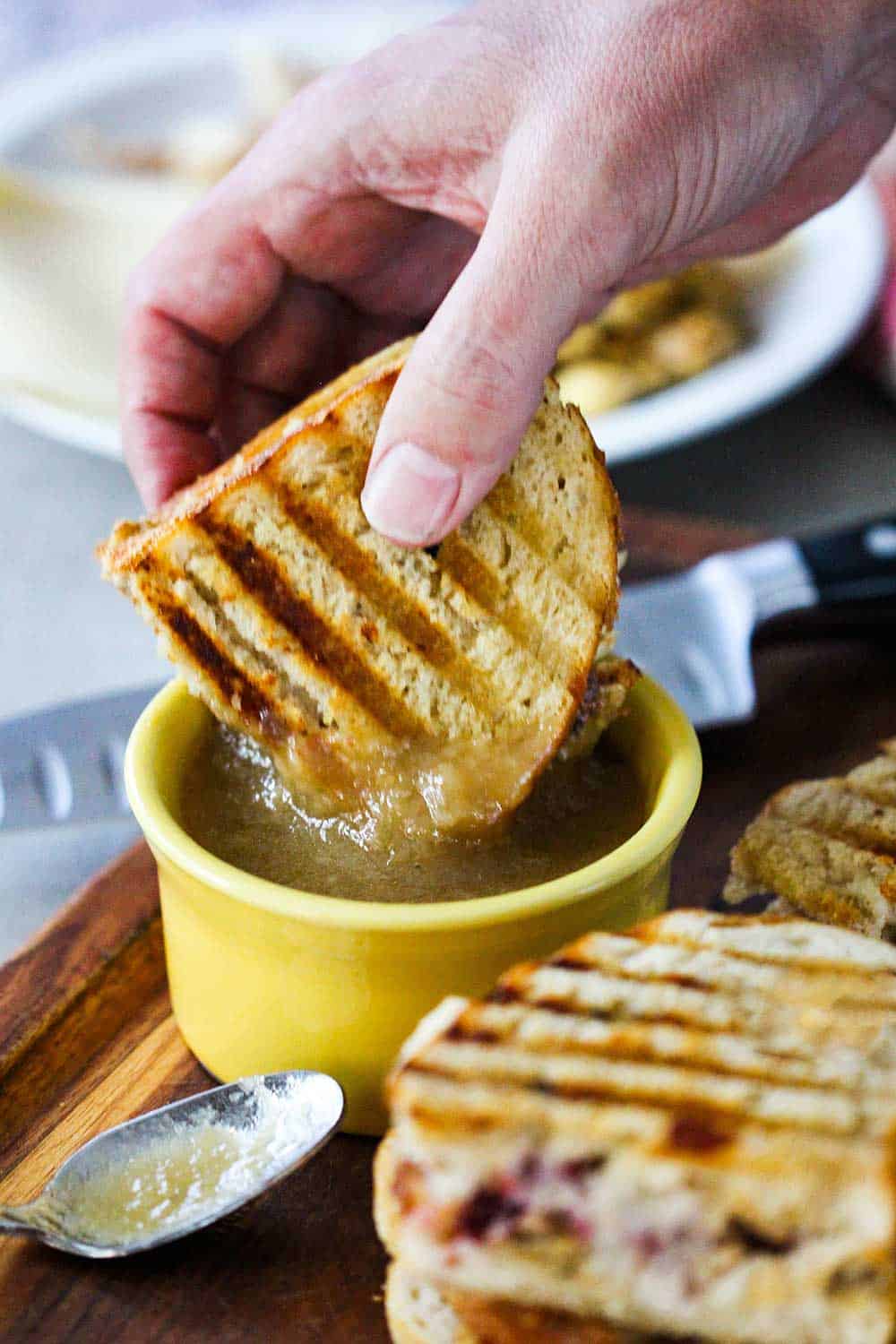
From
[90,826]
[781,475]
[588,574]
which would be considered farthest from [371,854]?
[781,475]

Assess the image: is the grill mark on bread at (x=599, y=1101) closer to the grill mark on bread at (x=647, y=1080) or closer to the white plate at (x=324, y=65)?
the grill mark on bread at (x=647, y=1080)

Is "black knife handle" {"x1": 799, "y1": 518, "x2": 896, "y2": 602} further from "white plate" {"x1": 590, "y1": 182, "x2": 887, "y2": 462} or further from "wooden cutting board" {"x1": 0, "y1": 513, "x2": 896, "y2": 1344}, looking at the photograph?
"white plate" {"x1": 590, "y1": 182, "x2": 887, "y2": 462}

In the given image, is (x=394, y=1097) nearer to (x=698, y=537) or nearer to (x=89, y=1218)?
(x=89, y=1218)

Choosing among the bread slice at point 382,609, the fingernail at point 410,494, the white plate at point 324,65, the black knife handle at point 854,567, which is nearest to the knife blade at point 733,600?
the black knife handle at point 854,567

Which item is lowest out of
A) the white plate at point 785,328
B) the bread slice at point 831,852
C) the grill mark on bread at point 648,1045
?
the white plate at point 785,328

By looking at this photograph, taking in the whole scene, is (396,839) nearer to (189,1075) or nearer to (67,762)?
(189,1075)

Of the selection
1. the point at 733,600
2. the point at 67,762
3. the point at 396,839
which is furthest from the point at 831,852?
the point at 67,762
